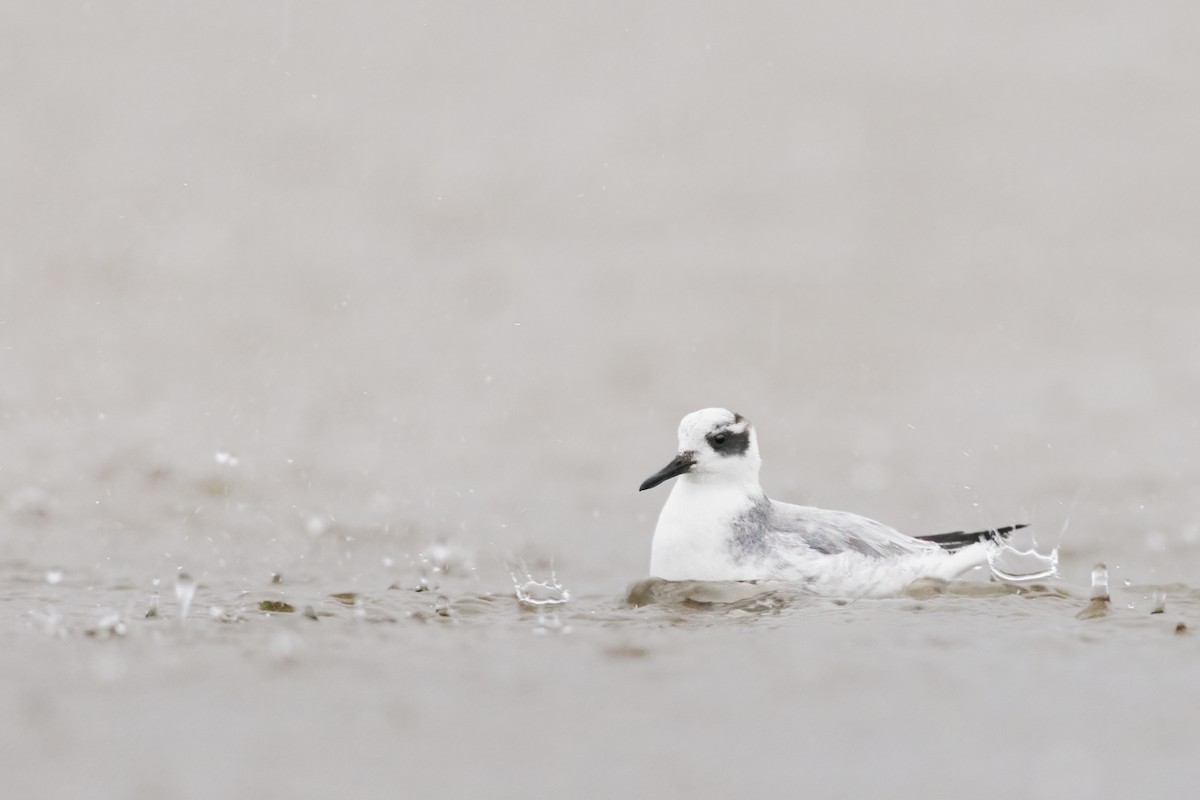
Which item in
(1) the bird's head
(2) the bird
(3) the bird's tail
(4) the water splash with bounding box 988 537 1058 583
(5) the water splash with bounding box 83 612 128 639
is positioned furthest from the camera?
(3) the bird's tail

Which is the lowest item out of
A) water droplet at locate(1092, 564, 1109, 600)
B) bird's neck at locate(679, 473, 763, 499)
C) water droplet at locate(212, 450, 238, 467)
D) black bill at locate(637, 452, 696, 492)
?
water droplet at locate(1092, 564, 1109, 600)

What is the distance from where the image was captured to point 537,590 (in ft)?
29.6

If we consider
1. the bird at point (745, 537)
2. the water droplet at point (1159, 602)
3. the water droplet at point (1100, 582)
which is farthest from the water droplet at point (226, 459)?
the water droplet at point (1159, 602)

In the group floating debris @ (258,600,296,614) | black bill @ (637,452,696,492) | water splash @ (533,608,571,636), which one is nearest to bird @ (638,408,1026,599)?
black bill @ (637,452,696,492)

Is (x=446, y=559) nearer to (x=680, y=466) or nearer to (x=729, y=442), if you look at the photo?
(x=680, y=466)

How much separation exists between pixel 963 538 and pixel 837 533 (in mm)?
1123

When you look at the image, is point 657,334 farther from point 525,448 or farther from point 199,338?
point 199,338

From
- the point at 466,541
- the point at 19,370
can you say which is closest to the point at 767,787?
the point at 466,541

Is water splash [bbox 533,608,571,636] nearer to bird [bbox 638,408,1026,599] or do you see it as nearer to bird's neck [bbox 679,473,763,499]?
bird [bbox 638,408,1026,599]

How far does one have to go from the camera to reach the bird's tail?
9703 mm

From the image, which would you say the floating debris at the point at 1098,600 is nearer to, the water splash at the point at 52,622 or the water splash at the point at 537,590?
the water splash at the point at 537,590

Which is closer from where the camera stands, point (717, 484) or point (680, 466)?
point (680, 466)

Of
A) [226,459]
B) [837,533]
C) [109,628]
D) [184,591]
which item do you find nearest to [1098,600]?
[837,533]

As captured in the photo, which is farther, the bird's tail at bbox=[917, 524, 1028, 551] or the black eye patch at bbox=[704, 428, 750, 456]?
the bird's tail at bbox=[917, 524, 1028, 551]
